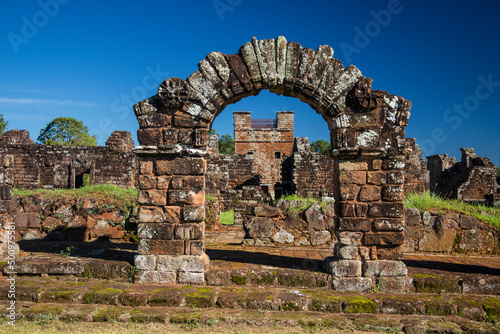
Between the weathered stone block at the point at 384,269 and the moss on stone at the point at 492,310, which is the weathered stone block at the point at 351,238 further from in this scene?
the moss on stone at the point at 492,310

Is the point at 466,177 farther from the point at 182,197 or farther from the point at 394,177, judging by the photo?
the point at 182,197

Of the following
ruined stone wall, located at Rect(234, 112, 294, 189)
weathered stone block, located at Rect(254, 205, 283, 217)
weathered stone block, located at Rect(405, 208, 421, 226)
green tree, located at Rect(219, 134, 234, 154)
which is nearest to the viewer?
weathered stone block, located at Rect(405, 208, 421, 226)

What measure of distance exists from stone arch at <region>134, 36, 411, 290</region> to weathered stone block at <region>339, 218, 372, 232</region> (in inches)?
0.6

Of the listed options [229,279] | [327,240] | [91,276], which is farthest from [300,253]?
[91,276]

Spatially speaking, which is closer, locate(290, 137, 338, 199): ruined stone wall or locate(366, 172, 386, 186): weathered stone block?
locate(366, 172, 386, 186): weathered stone block

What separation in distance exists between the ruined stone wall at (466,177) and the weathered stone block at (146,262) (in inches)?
608

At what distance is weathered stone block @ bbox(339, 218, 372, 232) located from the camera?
5.09 meters

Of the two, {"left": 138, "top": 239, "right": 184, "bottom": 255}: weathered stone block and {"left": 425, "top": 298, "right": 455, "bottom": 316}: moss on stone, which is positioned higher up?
{"left": 138, "top": 239, "right": 184, "bottom": 255}: weathered stone block

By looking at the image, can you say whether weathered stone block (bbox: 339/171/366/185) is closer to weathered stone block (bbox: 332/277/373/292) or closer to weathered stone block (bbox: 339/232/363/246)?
weathered stone block (bbox: 339/232/363/246)

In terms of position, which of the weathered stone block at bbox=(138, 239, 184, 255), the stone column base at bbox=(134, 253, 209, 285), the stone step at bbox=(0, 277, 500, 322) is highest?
the weathered stone block at bbox=(138, 239, 184, 255)

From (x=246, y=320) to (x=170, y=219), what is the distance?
1.89 meters

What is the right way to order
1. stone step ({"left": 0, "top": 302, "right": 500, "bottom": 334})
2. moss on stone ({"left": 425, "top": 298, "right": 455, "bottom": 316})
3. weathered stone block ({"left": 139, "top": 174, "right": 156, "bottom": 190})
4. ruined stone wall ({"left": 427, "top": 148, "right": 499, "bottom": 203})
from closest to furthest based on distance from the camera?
stone step ({"left": 0, "top": 302, "right": 500, "bottom": 334}) → moss on stone ({"left": 425, "top": 298, "right": 455, "bottom": 316}) → weathered stone block ({"left": 139, "top": 174, "right": 156, "bottom": 190}) → ruined stone wall ({"left": 427, "top": 148, "right": 499, "bottom": 203})

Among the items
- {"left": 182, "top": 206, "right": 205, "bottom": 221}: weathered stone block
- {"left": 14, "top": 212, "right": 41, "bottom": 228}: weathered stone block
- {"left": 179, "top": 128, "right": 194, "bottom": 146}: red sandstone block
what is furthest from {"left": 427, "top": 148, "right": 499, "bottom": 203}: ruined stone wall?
{"left": 14, "top": 212, "right": 41, "bottom": 228}: weathered stone block

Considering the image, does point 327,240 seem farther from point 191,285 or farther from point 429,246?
point 191,285
